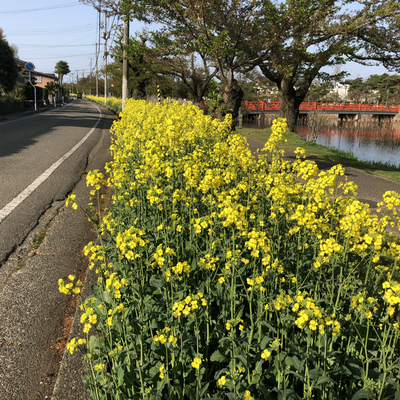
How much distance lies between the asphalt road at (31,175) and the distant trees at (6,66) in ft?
51.0

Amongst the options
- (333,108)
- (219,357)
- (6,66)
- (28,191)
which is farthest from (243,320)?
(333,108)

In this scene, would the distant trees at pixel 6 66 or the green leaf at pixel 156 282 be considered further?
the distant trees at pixel 6 66

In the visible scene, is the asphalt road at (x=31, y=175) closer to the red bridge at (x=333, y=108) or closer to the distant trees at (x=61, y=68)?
the red bridge at (x=333, y=108)

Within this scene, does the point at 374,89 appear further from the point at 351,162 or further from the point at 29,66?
the point at 351,162

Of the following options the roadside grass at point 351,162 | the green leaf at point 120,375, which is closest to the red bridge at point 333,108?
the roadside grass at point 351,162

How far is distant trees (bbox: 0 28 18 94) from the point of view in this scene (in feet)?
87.8

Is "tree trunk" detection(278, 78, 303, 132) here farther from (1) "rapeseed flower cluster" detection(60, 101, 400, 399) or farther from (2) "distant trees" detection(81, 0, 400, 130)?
(1) "rapeseed flower cluster" detection(60, 101, 400, 399)

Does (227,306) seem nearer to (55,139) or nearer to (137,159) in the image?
(137,159)

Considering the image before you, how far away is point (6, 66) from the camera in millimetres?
27406

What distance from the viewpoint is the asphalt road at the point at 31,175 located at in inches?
206

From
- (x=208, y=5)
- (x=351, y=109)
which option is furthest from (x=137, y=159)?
(x=351, y=109)

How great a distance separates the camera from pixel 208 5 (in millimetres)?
8812

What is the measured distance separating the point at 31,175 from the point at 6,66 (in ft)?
78.0

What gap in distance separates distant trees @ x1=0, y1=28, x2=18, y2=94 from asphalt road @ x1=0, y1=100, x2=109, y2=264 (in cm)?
1555
